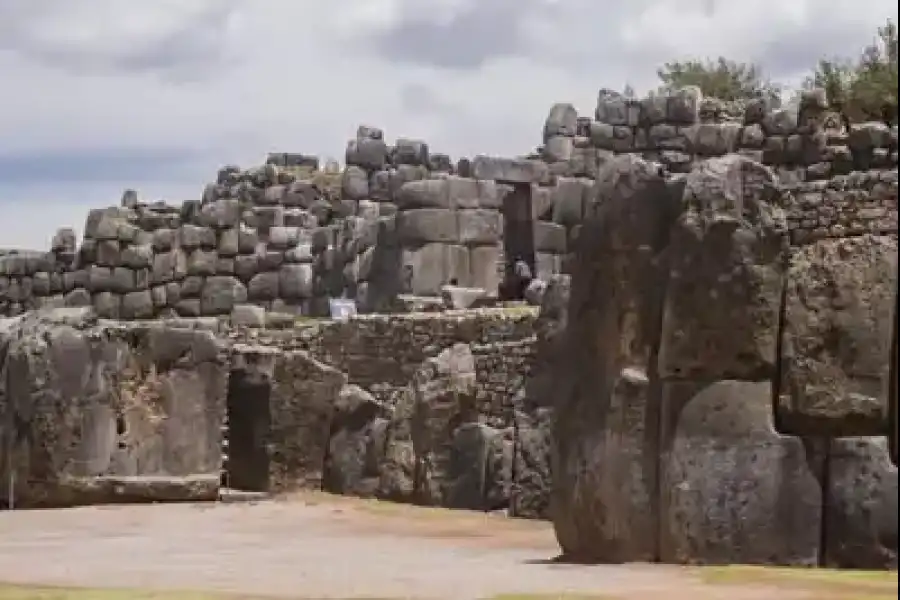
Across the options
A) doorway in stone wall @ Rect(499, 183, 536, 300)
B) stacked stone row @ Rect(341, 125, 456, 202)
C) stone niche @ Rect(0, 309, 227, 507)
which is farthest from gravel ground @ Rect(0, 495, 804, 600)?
stacked stone row @ Rect(341, 125, 456, 202)

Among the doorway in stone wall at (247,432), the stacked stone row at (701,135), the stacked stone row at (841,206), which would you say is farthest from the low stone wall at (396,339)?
the stacked stone row at (841,206)

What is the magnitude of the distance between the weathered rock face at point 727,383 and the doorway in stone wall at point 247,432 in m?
8.73

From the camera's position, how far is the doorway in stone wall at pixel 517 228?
2553 cm

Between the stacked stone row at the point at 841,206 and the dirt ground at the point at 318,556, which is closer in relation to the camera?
the dirt ground at the point at 318,556

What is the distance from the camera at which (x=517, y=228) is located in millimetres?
26203

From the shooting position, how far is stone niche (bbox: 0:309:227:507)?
1667cm

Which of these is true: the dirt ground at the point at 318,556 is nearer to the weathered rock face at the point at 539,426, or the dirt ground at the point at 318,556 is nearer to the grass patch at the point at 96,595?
the grass patch at the point at 96,595

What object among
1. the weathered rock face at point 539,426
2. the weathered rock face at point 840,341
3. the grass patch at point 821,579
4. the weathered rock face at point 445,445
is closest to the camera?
the grass patch at point 821,579

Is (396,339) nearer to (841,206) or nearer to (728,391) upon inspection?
(841,206)

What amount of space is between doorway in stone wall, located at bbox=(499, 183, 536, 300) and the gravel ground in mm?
8741

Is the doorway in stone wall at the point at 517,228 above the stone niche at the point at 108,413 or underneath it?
above

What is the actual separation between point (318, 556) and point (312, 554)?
19 centimetres

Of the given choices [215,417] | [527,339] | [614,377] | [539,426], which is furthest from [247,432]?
[614,377]

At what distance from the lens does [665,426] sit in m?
9.95
